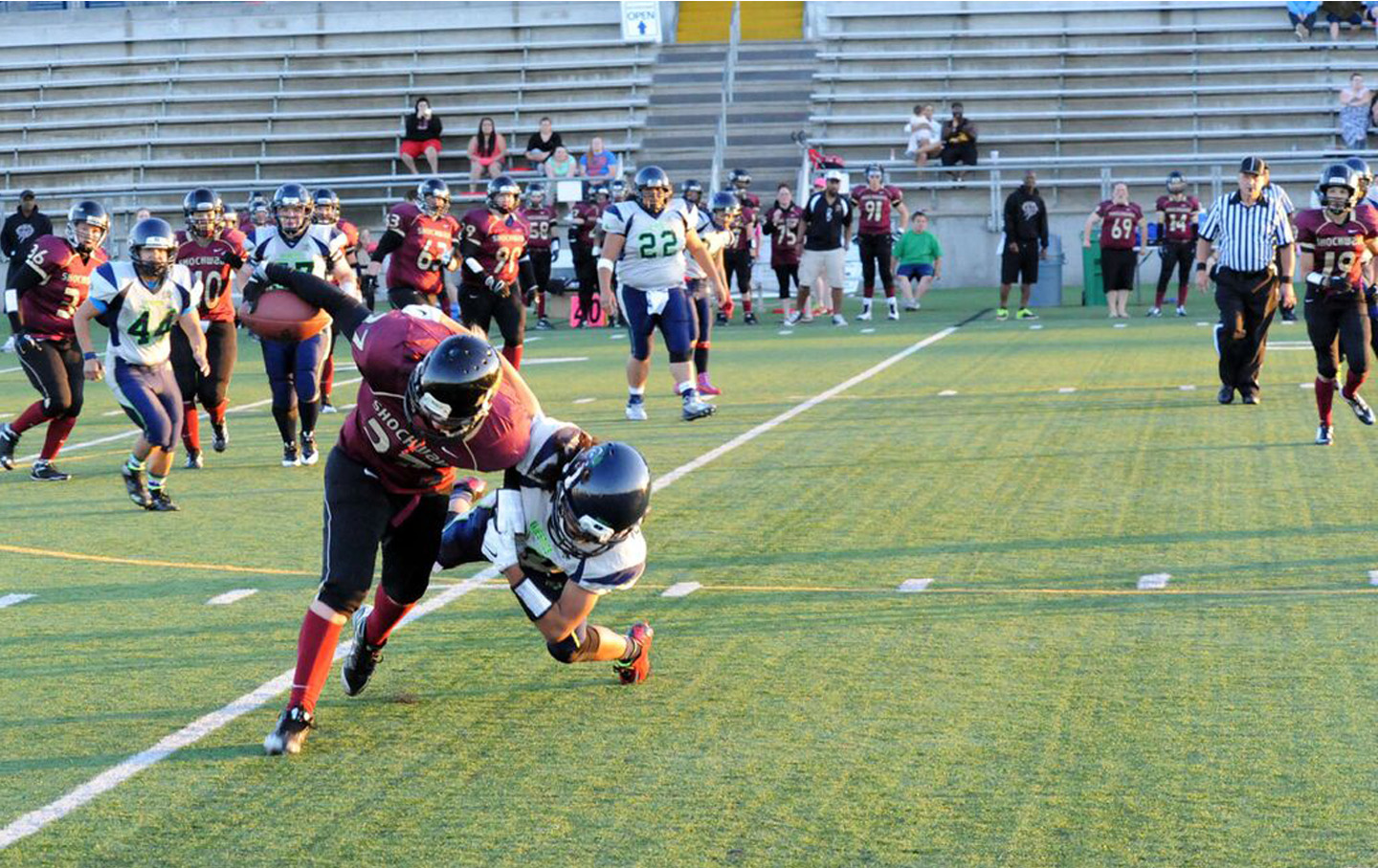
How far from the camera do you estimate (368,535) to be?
5137 millimetres

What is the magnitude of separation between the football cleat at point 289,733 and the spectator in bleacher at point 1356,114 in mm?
23700

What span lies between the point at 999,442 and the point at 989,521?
9.05 ft

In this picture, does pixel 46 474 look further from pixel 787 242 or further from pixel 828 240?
pixel 787 242

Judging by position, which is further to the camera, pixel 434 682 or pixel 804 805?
pixel 434 682

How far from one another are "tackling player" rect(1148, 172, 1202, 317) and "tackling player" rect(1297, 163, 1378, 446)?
1042 cm

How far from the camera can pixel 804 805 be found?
4.46 m

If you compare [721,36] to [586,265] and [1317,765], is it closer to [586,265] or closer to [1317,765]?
[586,265]

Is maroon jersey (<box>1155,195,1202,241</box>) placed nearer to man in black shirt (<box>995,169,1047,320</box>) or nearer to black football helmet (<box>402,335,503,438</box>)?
man in black shirt (<box>995,169,1047,320</box>)

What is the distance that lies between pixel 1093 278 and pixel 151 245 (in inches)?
625

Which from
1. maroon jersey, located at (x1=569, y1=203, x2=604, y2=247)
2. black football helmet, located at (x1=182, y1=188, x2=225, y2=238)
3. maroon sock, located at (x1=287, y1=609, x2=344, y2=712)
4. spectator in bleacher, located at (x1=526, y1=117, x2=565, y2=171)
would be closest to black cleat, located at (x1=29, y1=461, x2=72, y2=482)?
black football helmet, located at (x1=182, y1=188, x2=225, y2=238)

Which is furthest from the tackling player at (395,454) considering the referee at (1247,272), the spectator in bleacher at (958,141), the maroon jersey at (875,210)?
the spectator in bleacher at (958,141)

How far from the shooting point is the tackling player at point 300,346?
11094 millimetres

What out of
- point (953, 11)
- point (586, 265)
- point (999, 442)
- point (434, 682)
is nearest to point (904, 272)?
point (586, 265)

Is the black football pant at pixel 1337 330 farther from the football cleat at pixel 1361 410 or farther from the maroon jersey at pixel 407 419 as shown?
the maroon jersey at pixel 407 419
